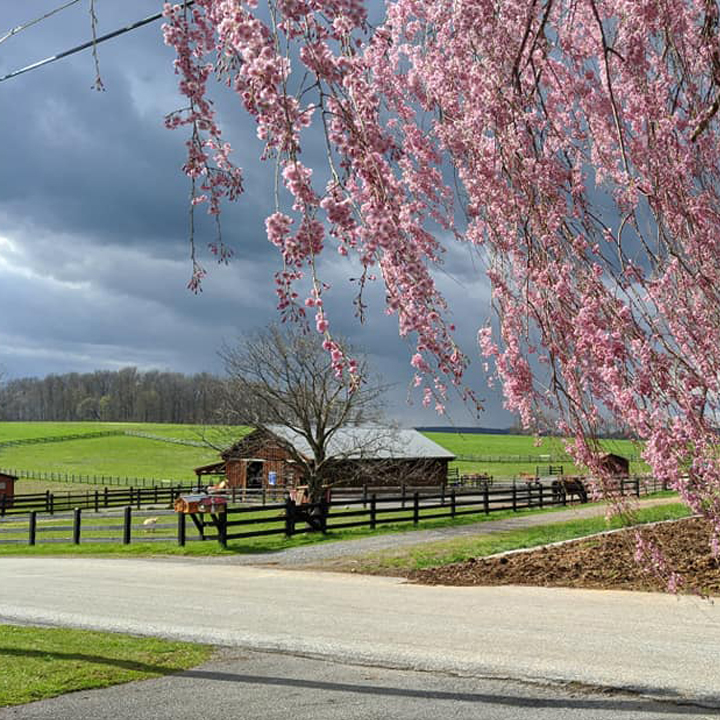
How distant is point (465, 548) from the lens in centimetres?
1930

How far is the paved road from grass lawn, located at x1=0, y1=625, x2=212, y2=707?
0.69 metres

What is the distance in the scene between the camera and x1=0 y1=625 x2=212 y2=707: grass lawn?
7445 mm

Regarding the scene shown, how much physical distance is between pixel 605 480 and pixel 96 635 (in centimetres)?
703

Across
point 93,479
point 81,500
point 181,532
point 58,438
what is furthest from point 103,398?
point 181,532

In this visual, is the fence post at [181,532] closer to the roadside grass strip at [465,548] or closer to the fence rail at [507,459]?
the roadside grass strip at [465,548]

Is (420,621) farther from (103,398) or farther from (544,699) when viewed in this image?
(103,398)

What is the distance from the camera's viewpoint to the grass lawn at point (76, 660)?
7.45m

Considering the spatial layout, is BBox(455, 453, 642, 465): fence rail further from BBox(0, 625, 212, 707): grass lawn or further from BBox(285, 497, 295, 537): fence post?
BBox(0, 625, 212, 707): grass lawn

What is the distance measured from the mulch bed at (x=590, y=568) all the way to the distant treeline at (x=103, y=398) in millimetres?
126100

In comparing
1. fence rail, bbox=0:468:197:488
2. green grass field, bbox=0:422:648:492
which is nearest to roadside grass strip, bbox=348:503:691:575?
green grass field, bbox=0:422:648:492

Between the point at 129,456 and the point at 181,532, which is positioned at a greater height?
the point at 129,456

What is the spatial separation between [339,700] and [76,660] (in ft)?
10.4

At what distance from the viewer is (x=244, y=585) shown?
48.5 ft

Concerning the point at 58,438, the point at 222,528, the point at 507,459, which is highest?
the point at 58,438
